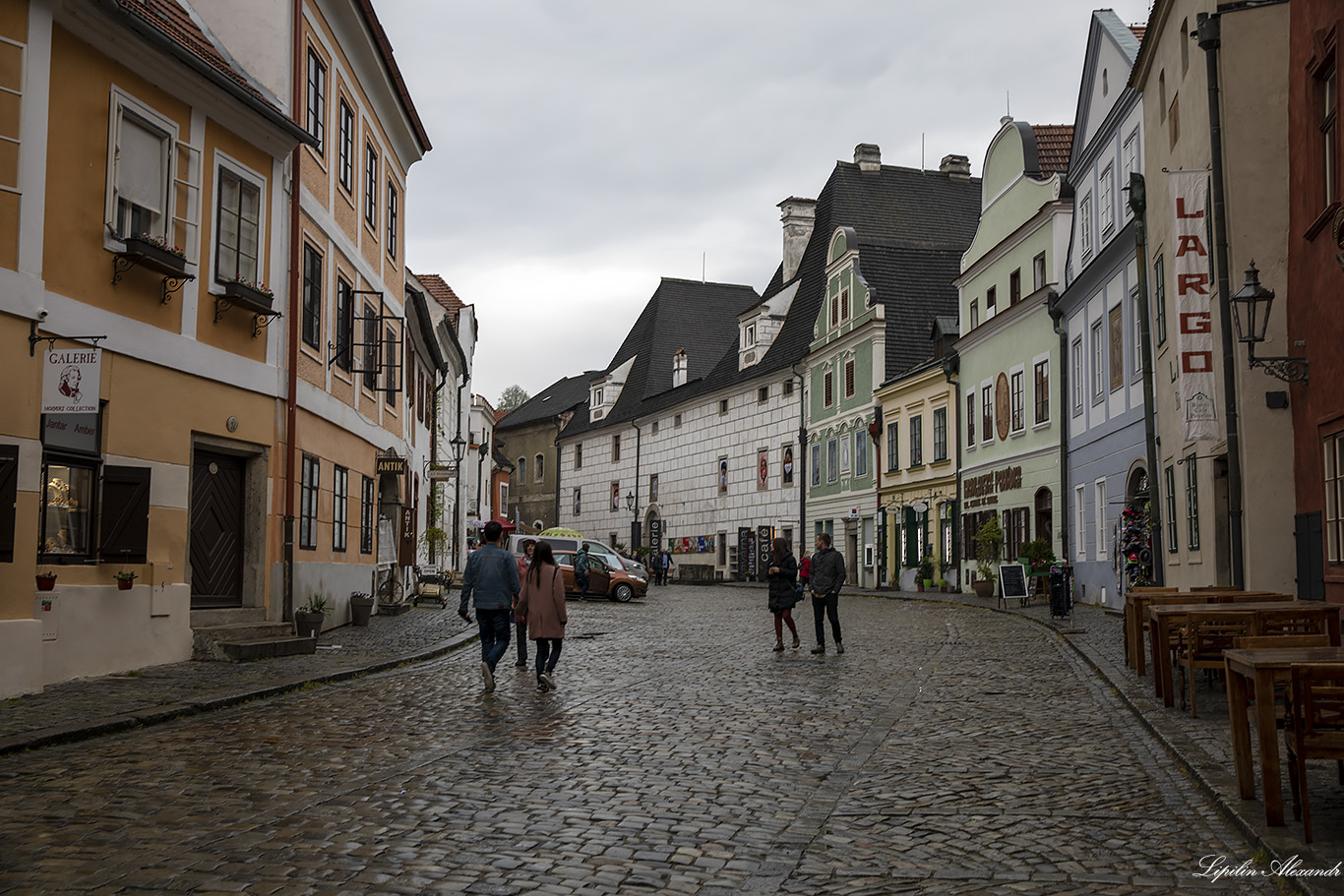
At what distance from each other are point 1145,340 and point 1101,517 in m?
6.11

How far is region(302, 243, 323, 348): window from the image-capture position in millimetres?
19203

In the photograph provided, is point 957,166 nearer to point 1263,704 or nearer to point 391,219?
point 391,219

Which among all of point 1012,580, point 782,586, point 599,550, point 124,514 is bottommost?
point 1012,580

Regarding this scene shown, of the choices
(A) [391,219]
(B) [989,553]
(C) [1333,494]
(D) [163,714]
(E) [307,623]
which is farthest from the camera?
(B) [989,553]

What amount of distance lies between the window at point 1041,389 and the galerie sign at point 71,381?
25.8 meters

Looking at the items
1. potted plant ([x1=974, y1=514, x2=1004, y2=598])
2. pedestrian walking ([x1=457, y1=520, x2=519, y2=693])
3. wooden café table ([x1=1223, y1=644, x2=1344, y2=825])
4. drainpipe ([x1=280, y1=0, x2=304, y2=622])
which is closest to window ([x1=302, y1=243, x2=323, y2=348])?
drainpipe ([x1=280, y1=0, x2=304, y2=622])

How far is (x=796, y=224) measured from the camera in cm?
6222

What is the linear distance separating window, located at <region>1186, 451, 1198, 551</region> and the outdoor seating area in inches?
302

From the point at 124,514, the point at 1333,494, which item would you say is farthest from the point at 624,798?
the point at 1333,494

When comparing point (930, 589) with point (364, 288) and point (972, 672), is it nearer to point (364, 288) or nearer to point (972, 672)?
point (364, 288)

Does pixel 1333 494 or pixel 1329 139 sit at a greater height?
pixel 1329 139

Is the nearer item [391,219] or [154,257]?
[154,257]

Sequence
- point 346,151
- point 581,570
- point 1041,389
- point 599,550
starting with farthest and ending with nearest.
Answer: point 599,550 → point 581,570 → point 1041,389 → point 346,151

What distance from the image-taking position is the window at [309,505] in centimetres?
1891
